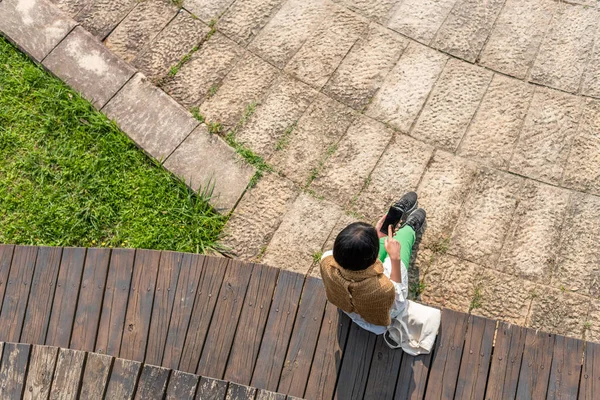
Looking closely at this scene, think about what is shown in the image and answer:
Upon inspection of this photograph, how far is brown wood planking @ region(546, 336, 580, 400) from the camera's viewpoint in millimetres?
3488

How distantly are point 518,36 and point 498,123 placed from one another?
86cm

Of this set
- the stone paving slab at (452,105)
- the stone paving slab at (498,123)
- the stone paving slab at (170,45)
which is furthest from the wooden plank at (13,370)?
the stone paving slab at (498,123)

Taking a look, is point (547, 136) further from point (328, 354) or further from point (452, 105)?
point (328, 354)

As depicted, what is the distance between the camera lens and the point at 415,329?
357cm

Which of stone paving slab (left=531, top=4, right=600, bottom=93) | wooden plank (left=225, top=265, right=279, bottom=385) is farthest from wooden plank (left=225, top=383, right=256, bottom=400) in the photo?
stone paving slab (left=531, top=4, right=600, bottom=93)

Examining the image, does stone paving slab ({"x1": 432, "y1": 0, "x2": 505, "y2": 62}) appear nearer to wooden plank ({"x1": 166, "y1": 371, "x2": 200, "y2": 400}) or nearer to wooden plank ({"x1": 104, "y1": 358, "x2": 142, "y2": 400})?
wooden plank ({"x1": 166, "y1": 371, "x2": 200, "y2": 400})

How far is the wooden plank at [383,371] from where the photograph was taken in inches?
140

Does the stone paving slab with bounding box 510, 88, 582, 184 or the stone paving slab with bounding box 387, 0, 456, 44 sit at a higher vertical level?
→ the stone paving slab with bounding box 387, 0, 456, 44

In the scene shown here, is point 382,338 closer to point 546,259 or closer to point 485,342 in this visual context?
Result: point 485,342

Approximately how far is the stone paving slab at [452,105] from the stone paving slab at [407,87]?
66 millimetres

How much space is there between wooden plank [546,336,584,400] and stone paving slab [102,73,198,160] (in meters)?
3.00

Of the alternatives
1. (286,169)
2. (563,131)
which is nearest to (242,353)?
(286,169)

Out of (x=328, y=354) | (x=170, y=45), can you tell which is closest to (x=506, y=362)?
(x=328, y=354)

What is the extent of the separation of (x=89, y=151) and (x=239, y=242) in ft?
4.79
